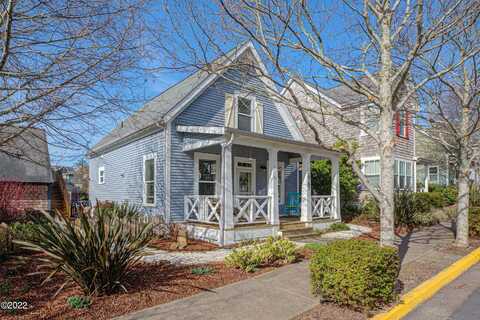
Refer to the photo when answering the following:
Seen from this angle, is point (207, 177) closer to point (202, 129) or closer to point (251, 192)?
point (251, 192)

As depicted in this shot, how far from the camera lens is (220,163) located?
12.4 m

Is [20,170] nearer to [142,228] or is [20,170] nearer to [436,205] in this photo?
[142,228]

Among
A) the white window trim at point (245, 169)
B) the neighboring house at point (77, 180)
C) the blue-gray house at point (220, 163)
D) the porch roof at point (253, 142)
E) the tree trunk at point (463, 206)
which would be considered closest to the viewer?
the tree trunk at point (463, 206)

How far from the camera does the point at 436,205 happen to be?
56.3 feet

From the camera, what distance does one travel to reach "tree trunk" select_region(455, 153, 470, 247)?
9133 mm

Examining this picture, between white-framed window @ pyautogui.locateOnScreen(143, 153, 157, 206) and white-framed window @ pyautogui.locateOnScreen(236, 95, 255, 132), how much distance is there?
393 cm

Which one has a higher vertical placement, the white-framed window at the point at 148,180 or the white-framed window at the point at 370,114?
the white-framed window at the point at 370,114

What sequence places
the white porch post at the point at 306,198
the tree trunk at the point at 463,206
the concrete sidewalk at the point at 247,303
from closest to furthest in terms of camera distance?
the concrete sidewalk at the point at 247,303 < the tree trunk at the point at 463,206 < the white porch post at the point at 306,198

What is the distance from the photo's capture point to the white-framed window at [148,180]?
12.3 meters

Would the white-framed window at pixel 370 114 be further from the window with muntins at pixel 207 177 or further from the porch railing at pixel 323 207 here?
the window with muntins at pixel 207 177

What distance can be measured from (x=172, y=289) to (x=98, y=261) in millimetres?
1301

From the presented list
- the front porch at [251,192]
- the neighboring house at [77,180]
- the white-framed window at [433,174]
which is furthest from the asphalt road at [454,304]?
the white-framed window at [433,174]

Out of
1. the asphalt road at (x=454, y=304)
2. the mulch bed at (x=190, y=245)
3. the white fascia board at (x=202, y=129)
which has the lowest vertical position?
the mulch bed at (x=190, y=245)

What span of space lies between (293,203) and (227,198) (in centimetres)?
667
